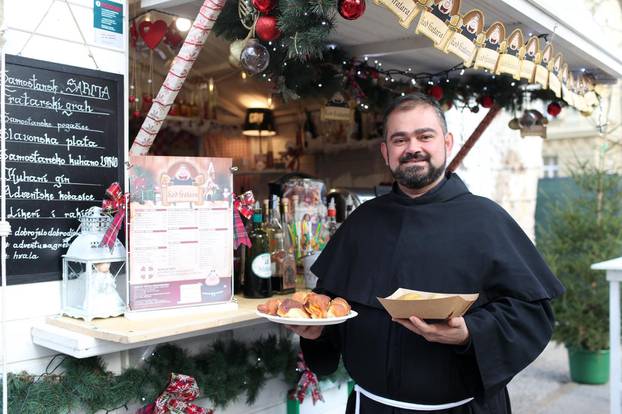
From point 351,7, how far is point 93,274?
51.3 inches

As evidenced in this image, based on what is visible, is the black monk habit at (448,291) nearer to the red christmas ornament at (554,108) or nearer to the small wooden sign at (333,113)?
the small wooden sign at (333,113)

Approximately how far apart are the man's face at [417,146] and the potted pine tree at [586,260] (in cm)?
433

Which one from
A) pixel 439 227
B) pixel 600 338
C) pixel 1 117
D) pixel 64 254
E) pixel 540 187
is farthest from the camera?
pixel 540 187

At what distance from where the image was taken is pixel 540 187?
938cm

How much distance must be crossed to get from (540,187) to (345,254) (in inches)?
316

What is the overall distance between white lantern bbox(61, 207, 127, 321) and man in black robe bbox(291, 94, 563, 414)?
0.67 m

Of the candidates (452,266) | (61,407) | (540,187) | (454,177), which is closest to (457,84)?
(454,177)

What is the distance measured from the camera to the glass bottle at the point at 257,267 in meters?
2.50

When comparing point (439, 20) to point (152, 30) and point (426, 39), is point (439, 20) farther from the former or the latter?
point (152, 30)

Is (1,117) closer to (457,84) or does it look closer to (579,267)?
(457,84)

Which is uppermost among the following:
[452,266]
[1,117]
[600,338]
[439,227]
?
[1,117]

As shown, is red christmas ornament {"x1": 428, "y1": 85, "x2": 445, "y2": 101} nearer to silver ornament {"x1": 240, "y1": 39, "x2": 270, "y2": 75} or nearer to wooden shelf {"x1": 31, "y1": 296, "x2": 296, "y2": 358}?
silver ornament {"x1": 240, "y1": 39, "x2": 270, "y2": 75}

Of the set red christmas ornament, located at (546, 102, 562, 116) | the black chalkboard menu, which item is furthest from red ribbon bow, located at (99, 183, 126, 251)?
red christmas ornament, located at (546, 102, 562, 116)

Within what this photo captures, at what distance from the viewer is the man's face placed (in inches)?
79.0
